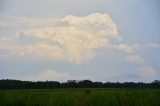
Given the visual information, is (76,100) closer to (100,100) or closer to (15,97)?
(100,100)

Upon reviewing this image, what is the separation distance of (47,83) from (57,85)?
143 centimetres

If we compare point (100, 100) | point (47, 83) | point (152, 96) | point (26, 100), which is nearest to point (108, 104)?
point (100, 100)

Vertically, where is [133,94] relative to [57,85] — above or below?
below

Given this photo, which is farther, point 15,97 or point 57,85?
point 57,85

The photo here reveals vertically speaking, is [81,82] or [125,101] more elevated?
[81,82]

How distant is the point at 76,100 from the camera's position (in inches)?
818

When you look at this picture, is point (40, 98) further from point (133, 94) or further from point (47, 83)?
point (47, 83)

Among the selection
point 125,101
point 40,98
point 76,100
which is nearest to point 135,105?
point 125,101

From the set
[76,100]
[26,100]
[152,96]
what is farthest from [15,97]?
[152,96]

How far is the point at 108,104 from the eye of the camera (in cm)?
2006

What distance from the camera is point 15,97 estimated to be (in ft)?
68.9

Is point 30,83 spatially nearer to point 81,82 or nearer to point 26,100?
point 81,82

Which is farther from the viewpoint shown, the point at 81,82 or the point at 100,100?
the point at 81,82

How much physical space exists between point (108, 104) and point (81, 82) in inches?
1808
